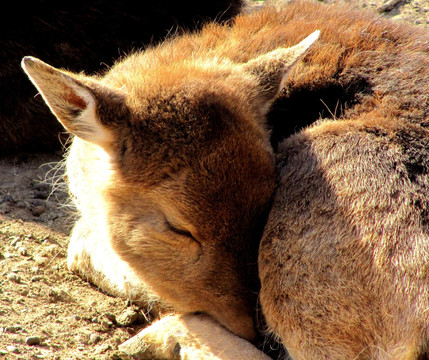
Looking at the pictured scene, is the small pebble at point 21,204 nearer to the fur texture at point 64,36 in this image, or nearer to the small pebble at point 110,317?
the fur texture at point 64,36

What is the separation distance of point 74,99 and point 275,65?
58.4 inches

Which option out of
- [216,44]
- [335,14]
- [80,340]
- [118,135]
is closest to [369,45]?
[335,14]

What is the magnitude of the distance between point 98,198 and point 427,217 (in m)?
2.23

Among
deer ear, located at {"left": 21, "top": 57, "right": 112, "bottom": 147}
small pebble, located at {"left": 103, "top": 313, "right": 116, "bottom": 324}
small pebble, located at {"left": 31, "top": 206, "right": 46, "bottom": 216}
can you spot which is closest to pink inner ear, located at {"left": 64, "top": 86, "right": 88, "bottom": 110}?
deer ear, located at {"left": 21, "top": 57, "right": 112, "bottom": 147}

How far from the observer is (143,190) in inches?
161

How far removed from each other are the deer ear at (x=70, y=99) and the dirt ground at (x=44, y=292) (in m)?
1.31

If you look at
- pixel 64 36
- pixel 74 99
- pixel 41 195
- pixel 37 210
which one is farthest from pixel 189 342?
pixel 64 36

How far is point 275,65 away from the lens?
4.50 meters

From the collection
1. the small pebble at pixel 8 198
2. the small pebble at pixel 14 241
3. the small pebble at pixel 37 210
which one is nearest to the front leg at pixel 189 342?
the small pebble at pixel 14 241

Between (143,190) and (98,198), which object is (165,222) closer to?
(143,190)

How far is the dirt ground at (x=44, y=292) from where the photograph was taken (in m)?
4.14

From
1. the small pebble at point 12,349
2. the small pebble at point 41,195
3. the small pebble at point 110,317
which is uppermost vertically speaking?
the small pebble at point 12,349

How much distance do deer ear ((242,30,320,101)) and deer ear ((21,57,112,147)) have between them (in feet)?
4.02

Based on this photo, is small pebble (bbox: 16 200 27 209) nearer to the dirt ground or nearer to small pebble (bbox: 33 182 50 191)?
the dirt ground
